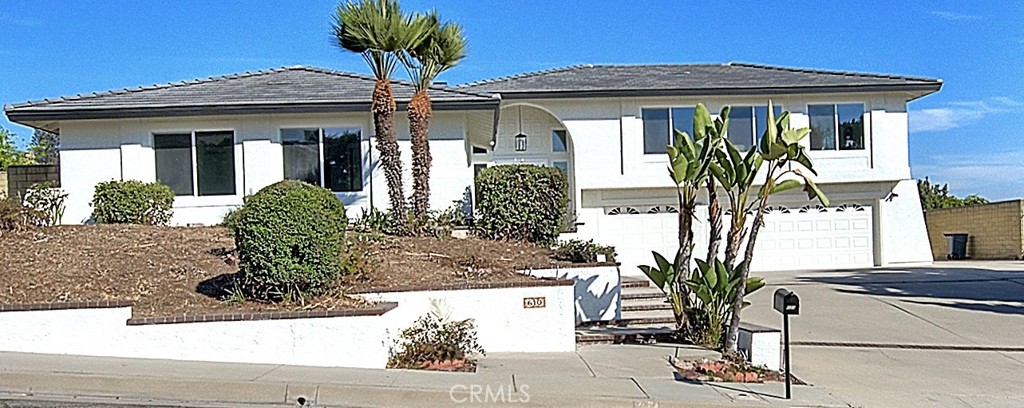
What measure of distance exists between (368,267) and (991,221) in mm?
25063

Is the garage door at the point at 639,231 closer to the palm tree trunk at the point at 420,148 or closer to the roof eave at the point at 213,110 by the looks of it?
the roof eave at the point at 213,110

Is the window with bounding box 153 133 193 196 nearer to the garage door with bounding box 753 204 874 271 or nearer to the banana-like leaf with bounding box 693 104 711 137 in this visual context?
the banana-like leaf with bounding box 693 104 711 137

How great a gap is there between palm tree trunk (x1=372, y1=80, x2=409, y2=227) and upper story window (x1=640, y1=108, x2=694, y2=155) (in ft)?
27.9

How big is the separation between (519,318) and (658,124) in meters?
11.9

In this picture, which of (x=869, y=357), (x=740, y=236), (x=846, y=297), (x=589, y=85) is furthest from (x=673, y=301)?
(x=589, y=85)

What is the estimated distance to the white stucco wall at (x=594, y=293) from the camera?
13.2m

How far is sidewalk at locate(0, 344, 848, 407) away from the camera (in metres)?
7.89

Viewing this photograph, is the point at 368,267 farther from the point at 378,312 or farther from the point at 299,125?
the point at 299,125

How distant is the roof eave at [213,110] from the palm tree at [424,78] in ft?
3.52

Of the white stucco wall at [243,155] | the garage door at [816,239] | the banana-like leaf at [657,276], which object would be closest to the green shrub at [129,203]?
the white stucco wall at [243,155]

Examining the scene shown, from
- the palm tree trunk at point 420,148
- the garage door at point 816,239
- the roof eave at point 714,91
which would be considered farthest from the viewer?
the garage door at point 816,239

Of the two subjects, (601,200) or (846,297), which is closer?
(846,297)

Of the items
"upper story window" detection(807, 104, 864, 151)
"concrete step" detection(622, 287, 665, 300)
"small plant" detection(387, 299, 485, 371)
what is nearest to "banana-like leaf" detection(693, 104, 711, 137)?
"concrete step" detection(622, 287, 665, 300)

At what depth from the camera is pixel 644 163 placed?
22.2m
